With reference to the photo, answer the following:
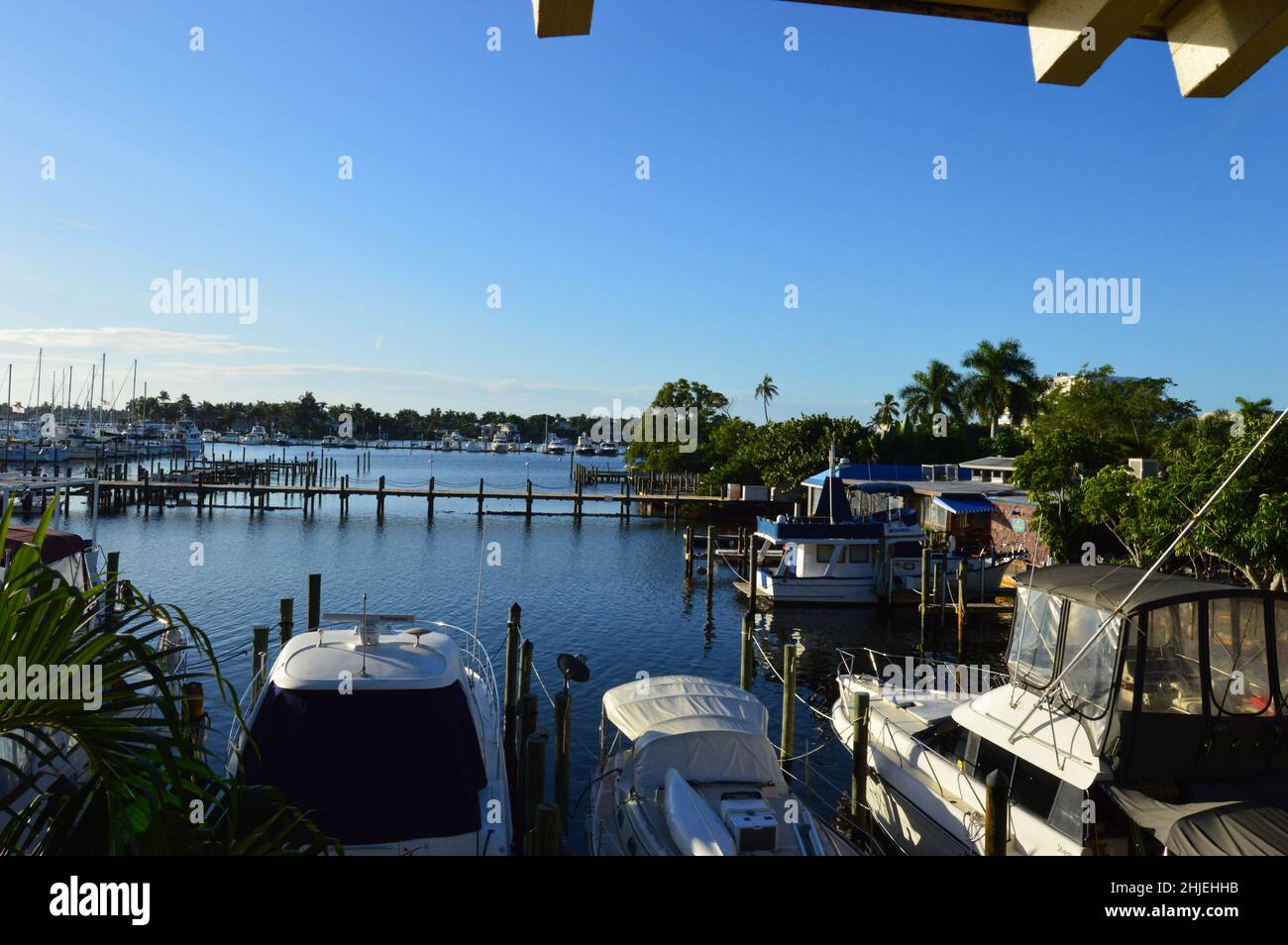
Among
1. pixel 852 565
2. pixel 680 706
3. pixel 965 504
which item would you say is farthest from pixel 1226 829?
pixel 965 504

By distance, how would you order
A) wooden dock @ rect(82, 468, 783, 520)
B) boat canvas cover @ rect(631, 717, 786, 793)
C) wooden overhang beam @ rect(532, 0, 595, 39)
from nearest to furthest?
wooden overhang beam @ rect(532, 0, 595, 39)
boat canvas cover @ rect(631, 717, 786, 793)
wooden dock @ rect(82, 468, 783, 520)

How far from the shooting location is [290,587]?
37.7 metres

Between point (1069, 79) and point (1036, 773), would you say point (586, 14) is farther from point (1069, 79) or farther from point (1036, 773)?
point (1036, 773)

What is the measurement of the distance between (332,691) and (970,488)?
147 feet

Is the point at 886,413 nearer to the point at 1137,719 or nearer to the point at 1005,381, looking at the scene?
the point at 1005,381

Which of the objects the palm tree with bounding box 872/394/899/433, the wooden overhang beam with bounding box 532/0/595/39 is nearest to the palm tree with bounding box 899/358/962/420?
the palm tree with bounding box 872/394/899/433

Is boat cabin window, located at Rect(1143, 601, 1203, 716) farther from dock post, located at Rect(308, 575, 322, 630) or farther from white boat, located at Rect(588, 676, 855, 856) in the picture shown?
dock post, located at Rect(308, 575, 322, 630)

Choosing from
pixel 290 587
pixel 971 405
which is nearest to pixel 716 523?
pixel 971 405

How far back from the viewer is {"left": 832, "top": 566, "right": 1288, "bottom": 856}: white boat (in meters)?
10.3

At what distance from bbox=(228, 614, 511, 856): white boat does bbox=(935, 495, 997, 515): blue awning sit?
37954 millimetres

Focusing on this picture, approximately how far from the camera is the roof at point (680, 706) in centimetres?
1409

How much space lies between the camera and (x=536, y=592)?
128ft

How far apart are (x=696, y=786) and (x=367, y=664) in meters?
5.22

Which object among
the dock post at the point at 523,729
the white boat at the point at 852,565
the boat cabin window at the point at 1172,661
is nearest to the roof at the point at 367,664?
the dock post at the point at 523,729
